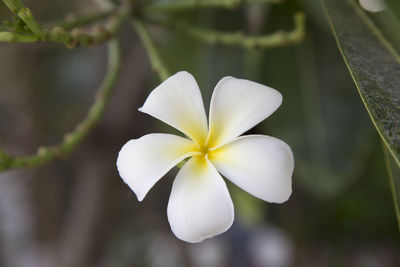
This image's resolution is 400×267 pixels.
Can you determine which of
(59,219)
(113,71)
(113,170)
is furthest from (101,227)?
(113,71)

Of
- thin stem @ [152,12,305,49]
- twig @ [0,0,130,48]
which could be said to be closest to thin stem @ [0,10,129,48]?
twig @ [0,0,130,48]

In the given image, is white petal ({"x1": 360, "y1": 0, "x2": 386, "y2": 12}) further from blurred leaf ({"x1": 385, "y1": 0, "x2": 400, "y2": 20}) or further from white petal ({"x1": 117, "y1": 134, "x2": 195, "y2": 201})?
white petal ({"x1": 117, "y1": 134, "x2": 195, "y2": 201})

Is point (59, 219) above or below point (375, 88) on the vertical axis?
below

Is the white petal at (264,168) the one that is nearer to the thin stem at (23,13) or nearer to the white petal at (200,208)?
the white petal at (200,208)

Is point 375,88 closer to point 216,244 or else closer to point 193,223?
point 193,223

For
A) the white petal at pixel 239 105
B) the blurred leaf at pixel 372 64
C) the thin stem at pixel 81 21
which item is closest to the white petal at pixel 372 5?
the blurred leaf at pixel 372 64
